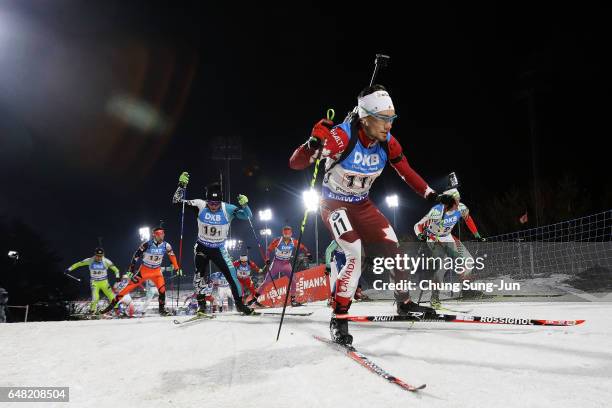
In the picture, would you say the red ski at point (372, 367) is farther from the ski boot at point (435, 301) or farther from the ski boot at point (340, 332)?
the ski boot at point (435, 301)

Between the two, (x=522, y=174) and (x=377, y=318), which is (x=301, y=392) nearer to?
(x=377, y=318)

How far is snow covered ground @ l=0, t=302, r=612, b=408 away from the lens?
1905 millimetres

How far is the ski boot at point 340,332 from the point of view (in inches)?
127

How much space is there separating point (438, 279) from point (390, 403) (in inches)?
241

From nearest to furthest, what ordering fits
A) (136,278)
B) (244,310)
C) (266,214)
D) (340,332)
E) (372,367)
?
(372,367), (340,332), (244,310), (136,278), (266,214)

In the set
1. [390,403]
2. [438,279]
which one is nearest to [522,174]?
[438,279]

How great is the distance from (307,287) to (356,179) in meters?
9.36

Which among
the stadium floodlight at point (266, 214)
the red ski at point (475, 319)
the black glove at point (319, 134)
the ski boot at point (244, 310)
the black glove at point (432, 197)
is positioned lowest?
the ski boot at point (244, 310)

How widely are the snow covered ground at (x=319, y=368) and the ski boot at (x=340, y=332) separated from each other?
157 millimetres

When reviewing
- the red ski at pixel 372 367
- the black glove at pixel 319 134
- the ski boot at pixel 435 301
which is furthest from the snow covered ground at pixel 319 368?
the ski boot at pixel 435 301

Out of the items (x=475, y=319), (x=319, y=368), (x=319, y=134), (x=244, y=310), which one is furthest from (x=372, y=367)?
(x=244, y=310)

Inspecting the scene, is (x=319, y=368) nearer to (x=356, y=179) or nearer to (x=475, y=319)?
(x=475, y=319)

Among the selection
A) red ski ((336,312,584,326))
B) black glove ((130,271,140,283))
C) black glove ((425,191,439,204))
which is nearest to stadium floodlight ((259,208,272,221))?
black glove ((130,271,140,283))

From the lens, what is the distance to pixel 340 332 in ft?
10.9
